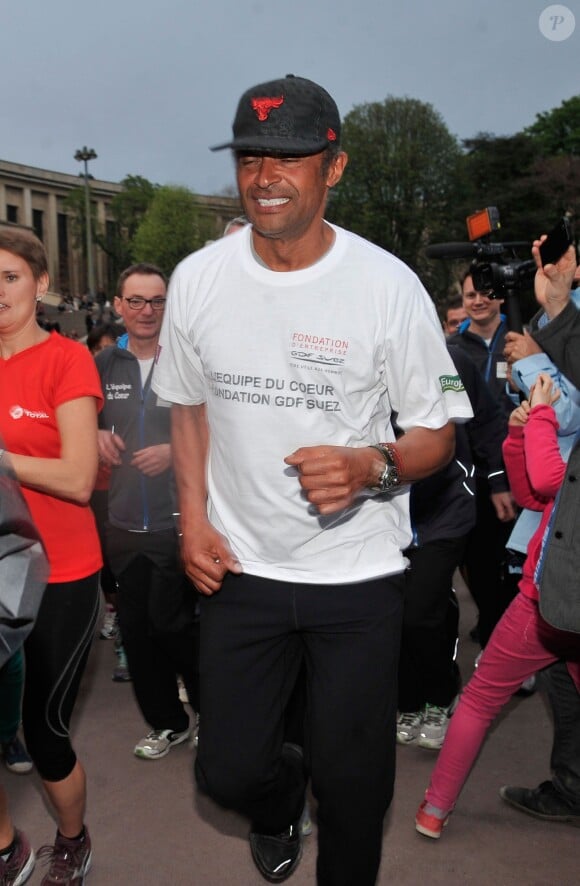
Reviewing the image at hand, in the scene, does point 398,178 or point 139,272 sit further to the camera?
point 398,178

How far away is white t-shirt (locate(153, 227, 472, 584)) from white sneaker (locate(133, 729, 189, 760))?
2.08 m

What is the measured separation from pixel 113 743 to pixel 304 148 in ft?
10.3

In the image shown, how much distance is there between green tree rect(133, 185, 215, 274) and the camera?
296 ft

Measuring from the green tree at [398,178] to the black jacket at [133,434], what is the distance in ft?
192

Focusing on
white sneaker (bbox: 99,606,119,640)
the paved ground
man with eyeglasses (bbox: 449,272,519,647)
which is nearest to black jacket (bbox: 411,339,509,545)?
man with eyeglasses (bbox: 449,272,519,647)

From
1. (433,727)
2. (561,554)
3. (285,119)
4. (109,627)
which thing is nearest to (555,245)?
(561,554)

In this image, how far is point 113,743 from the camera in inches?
188

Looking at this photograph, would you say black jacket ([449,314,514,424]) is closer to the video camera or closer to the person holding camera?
the video camera

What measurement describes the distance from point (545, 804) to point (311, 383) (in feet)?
7.09

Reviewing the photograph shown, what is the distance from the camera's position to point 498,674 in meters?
3.62

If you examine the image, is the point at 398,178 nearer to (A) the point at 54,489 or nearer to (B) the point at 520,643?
(B) the point at 520,643

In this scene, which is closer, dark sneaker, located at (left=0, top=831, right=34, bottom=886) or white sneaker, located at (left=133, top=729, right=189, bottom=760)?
dark sneaker, located at (left=0, top=831, right=34, bottom=886)

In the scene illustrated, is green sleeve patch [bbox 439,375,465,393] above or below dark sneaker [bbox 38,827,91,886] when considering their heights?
above

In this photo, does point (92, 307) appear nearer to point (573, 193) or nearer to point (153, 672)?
point (573, 193)
